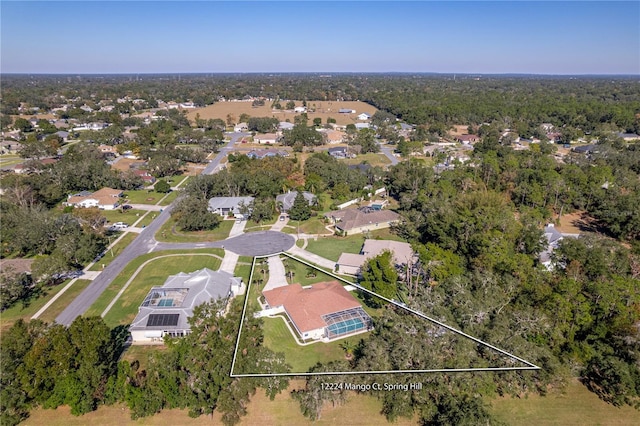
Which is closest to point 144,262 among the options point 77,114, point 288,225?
point 288,225

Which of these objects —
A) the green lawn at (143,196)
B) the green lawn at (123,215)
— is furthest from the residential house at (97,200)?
the green lawn at (143,196)

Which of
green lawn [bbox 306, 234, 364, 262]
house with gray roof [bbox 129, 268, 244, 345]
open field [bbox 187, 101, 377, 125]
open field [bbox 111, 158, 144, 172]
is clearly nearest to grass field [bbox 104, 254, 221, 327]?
house with gray roof [bbox 129, 268, 244, 345]

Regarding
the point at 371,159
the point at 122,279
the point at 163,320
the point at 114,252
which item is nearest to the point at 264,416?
the point at 163,320

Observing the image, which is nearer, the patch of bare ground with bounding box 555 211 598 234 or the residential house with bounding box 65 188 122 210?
the patch of bare ground with bounding box 555 211 598 234

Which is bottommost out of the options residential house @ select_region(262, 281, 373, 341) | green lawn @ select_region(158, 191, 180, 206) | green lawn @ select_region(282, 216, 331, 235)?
green lawn @ select_region(282, 216, 331, 235)

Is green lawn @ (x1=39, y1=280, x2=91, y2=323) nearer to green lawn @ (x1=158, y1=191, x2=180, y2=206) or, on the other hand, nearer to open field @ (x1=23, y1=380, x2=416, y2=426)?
open field @ (x1=23, y1=380, x2=416, y2=426)

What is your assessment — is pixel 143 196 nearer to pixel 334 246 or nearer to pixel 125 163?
pixel 125 163
